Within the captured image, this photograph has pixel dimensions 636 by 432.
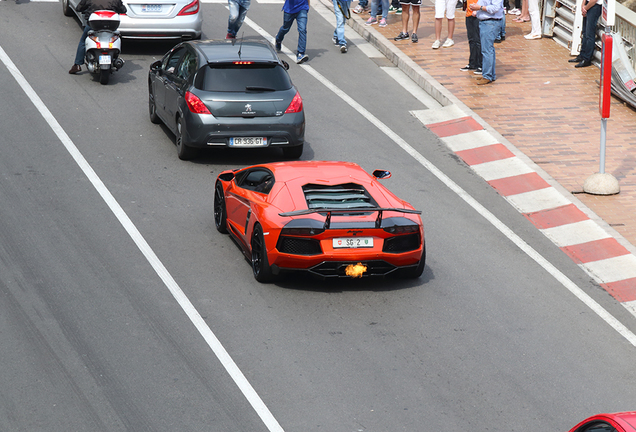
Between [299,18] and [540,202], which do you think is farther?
[299,18]

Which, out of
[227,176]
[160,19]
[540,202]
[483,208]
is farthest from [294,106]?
[160,19]

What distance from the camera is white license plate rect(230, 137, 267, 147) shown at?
13552 mm

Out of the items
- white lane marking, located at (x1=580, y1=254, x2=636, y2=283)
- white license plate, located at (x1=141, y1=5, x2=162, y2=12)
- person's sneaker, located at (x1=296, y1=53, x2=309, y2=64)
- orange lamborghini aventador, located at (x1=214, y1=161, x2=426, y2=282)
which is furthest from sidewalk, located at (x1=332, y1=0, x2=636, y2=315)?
Answer: white license plate, located at (x1=141, y1=5, x2=162, y2=12)

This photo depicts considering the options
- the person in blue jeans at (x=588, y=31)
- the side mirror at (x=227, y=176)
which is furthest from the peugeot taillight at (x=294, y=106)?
the person in blue jeans at (x=588, y=31)

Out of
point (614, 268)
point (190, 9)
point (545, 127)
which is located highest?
point (190, 9)

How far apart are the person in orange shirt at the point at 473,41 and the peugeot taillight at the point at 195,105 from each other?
6923 mm

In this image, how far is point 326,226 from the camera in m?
9.52

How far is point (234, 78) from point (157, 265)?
4188 millimetres

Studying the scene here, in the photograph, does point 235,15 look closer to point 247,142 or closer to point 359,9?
point 359,9

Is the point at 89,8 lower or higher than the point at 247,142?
higher

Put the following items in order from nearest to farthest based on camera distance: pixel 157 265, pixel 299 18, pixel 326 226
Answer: pixel 326 226 → pixel 157 265 → pixel 299 18

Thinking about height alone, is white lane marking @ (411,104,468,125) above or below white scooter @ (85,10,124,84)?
below

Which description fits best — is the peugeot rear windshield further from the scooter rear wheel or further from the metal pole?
the metal pole

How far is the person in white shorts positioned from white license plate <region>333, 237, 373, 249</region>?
11227 mm
